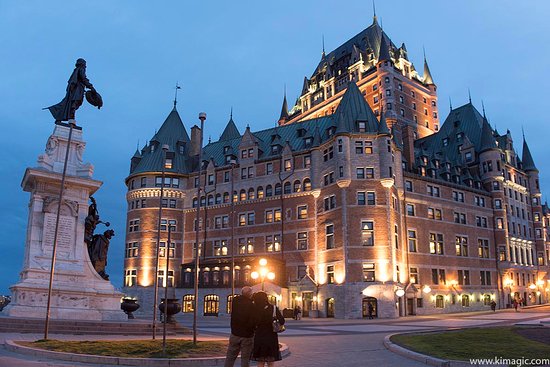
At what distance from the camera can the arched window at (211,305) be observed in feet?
197

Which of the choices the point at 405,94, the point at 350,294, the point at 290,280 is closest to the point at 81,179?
the point at 350,294

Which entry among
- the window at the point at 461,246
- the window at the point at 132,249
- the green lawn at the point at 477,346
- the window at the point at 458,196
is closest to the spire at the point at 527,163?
the window at the point at 458,196

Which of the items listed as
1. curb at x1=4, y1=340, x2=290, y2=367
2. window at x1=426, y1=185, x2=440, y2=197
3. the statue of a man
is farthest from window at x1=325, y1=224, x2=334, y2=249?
curb at x1=4, y1=340, x2=290, y2=367

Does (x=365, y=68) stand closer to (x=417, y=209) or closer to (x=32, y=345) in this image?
(x=417, y=209)

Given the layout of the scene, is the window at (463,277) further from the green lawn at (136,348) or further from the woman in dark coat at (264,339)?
the woman in dark coat at (264,339)

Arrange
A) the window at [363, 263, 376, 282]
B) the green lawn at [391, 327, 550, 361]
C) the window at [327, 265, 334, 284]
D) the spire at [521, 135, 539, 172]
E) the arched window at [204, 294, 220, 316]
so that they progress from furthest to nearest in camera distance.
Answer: the spire at [521, 135, 539, 172] < the arched window at [204, 294, 220, 316] < the window at [327, 265, 334, 284] < the window at [363, 263, 376, 282] < the green lawn at [391, 327, 550, 361]

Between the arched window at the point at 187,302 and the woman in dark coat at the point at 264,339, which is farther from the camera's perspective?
the arched window at the point at 187,302

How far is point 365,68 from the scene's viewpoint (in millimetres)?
101000

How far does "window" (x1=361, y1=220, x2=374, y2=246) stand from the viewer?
172 ft

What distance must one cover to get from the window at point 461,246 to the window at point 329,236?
19323mm

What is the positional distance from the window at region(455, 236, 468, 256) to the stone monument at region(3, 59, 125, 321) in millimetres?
49610

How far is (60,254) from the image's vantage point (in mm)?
24688

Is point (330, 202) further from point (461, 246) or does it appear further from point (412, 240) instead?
point (461, 246)

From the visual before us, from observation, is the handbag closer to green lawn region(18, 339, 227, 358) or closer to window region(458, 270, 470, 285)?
green lawn region(18, 339, 227, 358)
